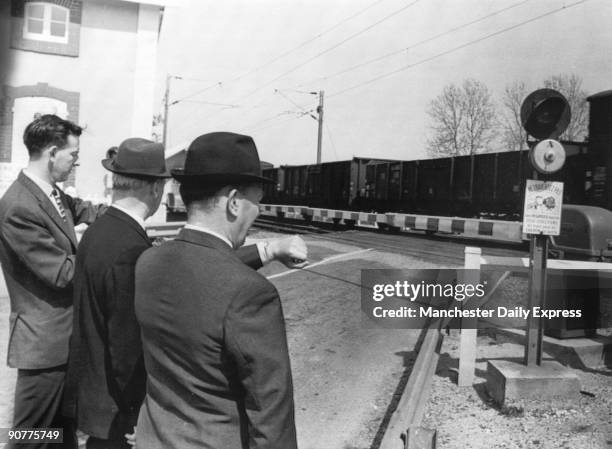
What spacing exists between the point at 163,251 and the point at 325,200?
2132cm

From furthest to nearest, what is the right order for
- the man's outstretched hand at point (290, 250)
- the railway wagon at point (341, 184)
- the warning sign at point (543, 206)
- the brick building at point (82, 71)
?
1. the railway wagon at point (341, 184)
2. the brick building at point (82, 71)
3. the warning sign at point (543, 206)
4. the man's outstretched hand at point (290, 250)

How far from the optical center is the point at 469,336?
3.91 metres

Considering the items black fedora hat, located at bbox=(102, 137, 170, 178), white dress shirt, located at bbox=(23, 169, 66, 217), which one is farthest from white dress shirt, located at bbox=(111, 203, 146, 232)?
white dress shirt, located at bbox=(23, 169, 66, 217)

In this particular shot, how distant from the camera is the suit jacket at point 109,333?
1.82m

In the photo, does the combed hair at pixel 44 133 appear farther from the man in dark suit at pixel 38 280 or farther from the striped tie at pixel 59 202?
the striped tie at pixel 59 202

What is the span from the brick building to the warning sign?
21.8 feet

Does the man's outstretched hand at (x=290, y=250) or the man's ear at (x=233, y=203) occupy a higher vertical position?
the man's ear at (x=233, y=203)

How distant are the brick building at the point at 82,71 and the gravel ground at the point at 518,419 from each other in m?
6.55

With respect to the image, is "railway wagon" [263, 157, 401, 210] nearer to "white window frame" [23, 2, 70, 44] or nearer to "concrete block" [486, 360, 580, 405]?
"white window frame" [23, 2, 70, 44]

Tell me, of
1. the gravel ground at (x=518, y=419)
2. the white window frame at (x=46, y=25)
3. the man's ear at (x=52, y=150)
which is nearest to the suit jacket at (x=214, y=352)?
the man's ear at (x=52, y=150)

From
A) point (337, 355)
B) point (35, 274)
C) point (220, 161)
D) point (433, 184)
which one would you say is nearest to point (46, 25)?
point (337, 355)

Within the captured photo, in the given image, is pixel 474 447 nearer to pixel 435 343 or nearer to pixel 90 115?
pixel 435 343

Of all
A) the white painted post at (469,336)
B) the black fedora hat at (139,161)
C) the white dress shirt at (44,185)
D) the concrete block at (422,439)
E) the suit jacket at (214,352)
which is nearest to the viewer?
the suit jacket at (214,352)

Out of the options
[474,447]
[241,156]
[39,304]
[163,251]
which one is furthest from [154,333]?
[474,447]
